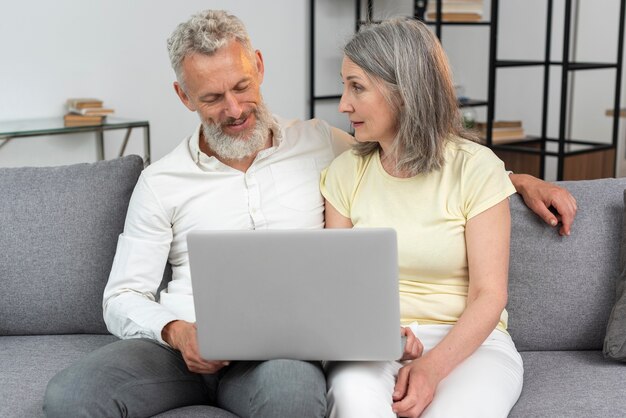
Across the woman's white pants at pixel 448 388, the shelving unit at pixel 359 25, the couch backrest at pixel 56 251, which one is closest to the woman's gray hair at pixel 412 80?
the woman's white pants at pixel 448 388

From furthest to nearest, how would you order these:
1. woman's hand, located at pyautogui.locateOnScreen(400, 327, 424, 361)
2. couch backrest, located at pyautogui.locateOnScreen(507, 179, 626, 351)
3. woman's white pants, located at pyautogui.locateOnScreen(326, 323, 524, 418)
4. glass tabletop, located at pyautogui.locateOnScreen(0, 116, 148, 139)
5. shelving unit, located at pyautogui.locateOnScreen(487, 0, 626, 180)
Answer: shelving unit, located at pyautogui.locateOnScreen(487, 0, 626, 180), glass tabletop, located at pyautogui.locateOnScreen(0, 116, 148, 139), couch backrest, located at pyautogui.locateOnScreen(507, 179, 626, 351), woman's hand, located at pyautogui.locateOnScreen(400, 327, 424, 361), woman's white pants, located at pyautogui.locateOnScreen(326, 323, 524, 418)

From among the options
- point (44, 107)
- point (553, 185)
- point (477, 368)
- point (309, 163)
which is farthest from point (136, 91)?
point (477, 368)

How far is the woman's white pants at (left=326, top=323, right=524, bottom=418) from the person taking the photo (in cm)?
154

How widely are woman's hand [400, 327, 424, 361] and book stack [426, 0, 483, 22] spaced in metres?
3.32

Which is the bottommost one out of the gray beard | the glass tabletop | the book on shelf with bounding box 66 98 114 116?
the glass tabletop

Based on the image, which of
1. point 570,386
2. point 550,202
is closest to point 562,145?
point 550,202

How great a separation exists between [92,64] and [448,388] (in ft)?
10.3

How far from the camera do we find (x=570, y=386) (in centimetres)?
178

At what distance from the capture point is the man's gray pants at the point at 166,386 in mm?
1504

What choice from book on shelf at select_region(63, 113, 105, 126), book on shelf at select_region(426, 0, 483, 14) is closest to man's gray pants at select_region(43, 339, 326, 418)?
book on shelf at select_region(63, 113, 105, 126)

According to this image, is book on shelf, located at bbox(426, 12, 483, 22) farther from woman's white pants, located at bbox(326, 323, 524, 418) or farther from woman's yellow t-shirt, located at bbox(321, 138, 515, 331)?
woman's white pants, located at bbox(326, 323, 524, 418)

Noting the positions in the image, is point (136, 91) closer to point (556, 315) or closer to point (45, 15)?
point (45, 15)

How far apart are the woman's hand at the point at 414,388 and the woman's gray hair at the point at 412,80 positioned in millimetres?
429

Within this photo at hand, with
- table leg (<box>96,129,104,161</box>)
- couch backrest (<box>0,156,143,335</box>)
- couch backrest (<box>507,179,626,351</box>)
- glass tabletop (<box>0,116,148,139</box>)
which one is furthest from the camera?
table leg (<box>96,129,104,161</box>)
